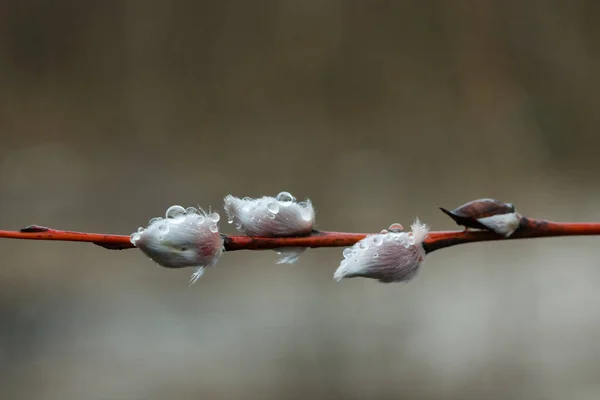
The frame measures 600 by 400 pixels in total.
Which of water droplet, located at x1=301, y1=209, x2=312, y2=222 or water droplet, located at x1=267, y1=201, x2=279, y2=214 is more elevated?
water droplet, located at x1=267, y1=201, x2=279, y2=214

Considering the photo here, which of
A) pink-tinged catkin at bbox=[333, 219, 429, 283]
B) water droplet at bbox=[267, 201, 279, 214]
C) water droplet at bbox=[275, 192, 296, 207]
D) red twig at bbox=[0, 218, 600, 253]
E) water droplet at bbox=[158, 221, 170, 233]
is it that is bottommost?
pink-tinged catkin at bbox=[333, 219, 429, 283]

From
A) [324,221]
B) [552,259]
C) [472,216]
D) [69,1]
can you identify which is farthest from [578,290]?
[69,1]

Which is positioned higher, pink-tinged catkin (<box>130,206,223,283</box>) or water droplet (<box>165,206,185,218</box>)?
water droplet (<box>165,206,185,218</box>)

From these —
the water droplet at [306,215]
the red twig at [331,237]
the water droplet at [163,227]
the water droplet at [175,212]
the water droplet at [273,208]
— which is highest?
the water droplet at [175,212]

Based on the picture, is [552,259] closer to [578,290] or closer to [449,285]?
[578,290]

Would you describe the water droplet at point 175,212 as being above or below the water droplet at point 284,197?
below
